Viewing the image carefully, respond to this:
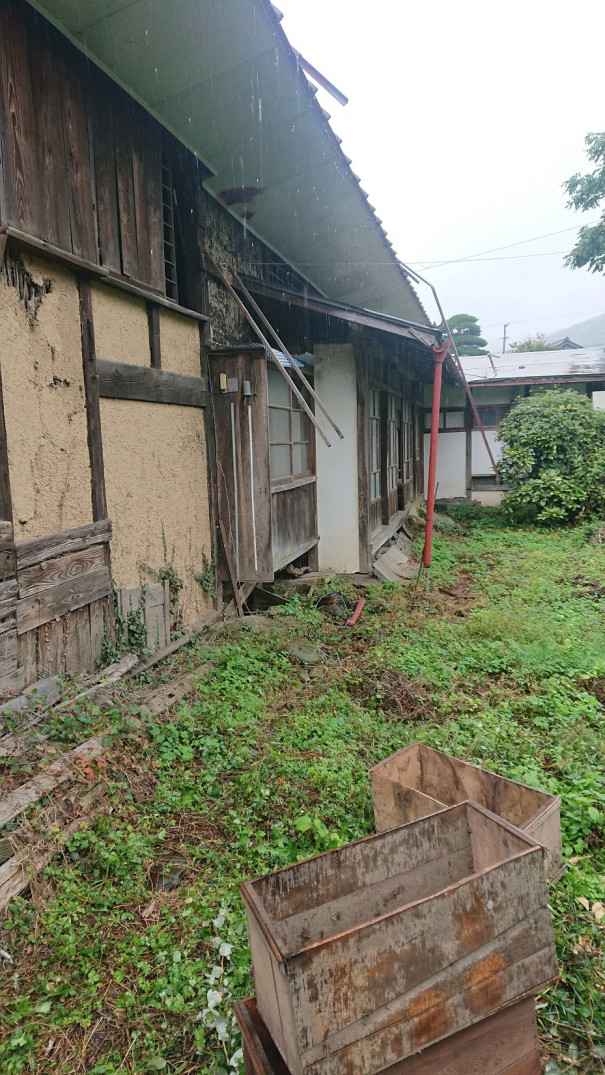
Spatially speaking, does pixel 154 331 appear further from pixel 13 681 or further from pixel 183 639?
pixel 13 681

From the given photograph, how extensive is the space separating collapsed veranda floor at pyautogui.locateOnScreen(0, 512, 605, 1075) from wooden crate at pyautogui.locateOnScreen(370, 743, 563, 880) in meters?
0.22

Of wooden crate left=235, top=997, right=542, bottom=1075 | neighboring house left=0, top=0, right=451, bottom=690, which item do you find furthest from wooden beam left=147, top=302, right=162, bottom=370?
wooden crate left=235, top=997, right=542, bottom=1075

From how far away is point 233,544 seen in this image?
20.2 ft

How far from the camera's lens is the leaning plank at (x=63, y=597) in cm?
362

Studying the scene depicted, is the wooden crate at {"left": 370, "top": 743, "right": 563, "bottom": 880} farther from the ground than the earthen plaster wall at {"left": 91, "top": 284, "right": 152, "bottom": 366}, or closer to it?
closer to it

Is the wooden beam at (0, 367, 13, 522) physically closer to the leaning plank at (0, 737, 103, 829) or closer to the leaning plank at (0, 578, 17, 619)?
the leaning plank at (0, 578, 17, 619)

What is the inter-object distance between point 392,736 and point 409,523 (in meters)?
8.80

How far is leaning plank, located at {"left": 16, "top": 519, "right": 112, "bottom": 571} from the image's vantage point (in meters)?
3.59

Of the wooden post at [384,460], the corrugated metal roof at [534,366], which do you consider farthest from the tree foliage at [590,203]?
the wooden post at [384,460]

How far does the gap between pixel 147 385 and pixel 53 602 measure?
1.93m

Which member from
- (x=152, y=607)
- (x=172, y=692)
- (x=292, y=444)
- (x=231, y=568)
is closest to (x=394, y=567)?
(x=292, y=444)

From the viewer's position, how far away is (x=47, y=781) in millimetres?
3184

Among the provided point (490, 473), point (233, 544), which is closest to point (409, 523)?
point (490, 473)

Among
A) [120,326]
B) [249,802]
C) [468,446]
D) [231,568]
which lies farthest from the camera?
[468,446]
